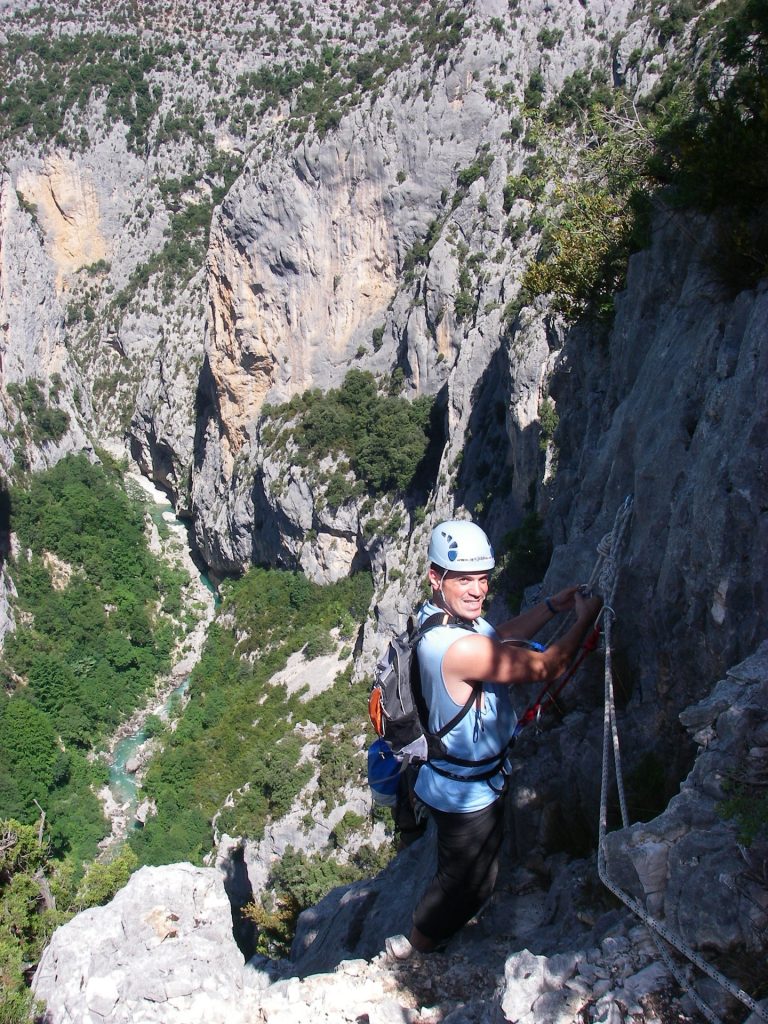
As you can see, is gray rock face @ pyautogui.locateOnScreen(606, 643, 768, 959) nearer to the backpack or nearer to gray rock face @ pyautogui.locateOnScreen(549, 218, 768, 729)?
gray rock face @ pyautogui.locateOnScreen(549, 218, 768, 729)


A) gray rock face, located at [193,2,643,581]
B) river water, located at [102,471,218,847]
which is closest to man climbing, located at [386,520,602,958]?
gray rock face, located at [193,2,643,581]

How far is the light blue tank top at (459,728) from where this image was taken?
4.40 metres

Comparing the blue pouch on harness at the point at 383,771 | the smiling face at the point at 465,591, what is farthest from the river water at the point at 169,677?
the smiling face at the point at 465,591

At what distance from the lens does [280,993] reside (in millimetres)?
5578

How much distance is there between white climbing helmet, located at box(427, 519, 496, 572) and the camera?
4.56m

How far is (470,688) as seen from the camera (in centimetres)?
436

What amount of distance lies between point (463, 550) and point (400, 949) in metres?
3.38

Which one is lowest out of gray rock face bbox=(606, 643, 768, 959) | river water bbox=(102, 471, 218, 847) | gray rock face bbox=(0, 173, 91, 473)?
river water bbox=(102, 471, 218, 847)

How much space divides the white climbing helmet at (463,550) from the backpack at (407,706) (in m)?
0.34

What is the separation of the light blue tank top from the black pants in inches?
7.8

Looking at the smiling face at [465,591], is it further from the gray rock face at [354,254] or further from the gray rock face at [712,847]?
the gray rock face at [354,254]

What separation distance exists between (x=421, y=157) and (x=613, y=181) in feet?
100

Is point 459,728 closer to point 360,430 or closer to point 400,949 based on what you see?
point 400,949

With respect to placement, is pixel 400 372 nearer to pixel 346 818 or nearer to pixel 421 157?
pixel 421 157
